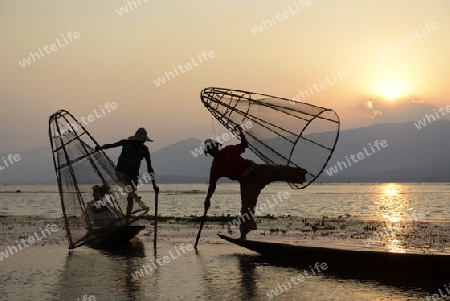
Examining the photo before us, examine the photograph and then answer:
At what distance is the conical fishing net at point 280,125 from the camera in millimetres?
15086

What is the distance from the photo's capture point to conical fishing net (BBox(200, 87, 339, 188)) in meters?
15.1

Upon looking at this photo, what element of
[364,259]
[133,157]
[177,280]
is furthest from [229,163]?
[364,259]

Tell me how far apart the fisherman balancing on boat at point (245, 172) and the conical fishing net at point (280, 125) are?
90 cm

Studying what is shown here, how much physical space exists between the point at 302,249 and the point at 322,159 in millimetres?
2828

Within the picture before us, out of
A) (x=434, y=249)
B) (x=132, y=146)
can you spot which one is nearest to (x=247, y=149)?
(x=132, y=146)

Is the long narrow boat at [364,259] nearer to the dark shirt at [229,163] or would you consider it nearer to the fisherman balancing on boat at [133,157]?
the dark shirt at [229,163]

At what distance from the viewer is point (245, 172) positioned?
14.5m

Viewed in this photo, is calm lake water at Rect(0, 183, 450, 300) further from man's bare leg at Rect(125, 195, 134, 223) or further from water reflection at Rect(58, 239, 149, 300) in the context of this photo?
man's bare leg at Rect(125, 195, 134, 223)

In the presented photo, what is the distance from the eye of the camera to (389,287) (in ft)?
34.6

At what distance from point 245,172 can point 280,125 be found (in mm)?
1804

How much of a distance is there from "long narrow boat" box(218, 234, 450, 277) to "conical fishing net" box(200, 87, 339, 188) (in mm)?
2199

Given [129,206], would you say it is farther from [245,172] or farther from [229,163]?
[245,172]

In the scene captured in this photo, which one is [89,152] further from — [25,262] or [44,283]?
[44,283]

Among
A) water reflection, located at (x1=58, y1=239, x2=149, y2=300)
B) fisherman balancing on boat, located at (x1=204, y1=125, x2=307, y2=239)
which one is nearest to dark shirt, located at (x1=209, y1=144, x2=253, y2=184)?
fisherman balancing on boat, located at (x1=204, y1=125, x2=307, y2=239)
